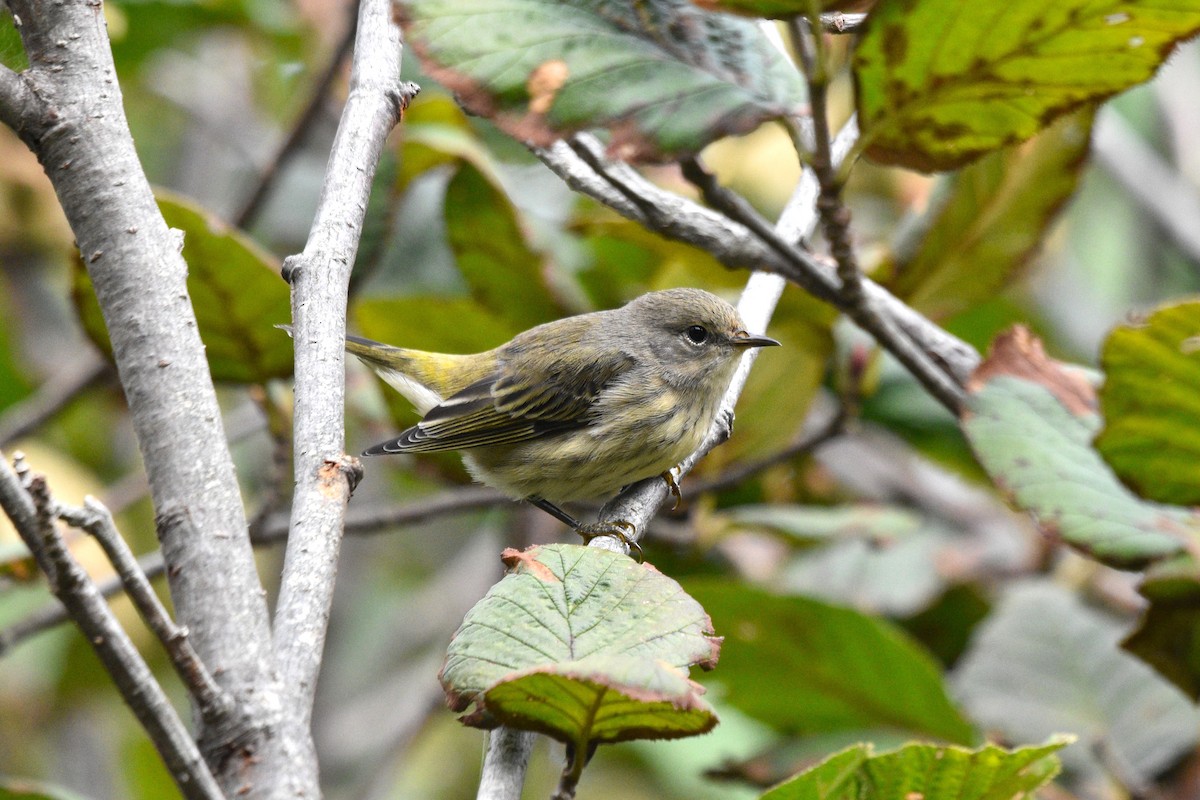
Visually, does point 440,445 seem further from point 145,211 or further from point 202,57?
point 202,57

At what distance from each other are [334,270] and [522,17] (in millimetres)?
428

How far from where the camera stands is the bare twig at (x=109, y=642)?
104 centimetres

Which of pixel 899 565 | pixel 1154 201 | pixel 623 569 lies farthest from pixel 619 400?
pixel 1154 201

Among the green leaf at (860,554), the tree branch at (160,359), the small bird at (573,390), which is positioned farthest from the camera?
the small bird at (573,390)

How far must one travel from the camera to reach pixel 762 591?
2.86 m

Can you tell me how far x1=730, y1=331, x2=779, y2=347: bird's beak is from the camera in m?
2.86

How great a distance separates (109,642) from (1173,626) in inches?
71.3

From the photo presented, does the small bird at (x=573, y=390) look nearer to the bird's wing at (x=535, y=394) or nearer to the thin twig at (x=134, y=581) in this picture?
the bird's wing at (x=535, y=394)

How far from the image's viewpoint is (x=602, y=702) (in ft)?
4.58

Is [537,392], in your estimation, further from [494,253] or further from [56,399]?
[56,399]

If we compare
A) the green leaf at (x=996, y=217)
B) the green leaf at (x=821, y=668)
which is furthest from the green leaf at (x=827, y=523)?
the green leaf at (x=996, y=217)

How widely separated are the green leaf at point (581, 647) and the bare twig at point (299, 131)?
2.51 m

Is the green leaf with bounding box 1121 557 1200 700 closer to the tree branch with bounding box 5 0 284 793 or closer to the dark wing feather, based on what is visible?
Result: the tree branch with bounding box 5 0 284 793

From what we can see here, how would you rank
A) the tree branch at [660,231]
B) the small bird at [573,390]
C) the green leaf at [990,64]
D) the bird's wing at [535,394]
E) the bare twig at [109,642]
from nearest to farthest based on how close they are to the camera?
the bare twig at [109,642] < the tree branch at [660,231] < the green leaf at [990,64] < the small bird at [573,390] < the bird's wing at [535,394]
